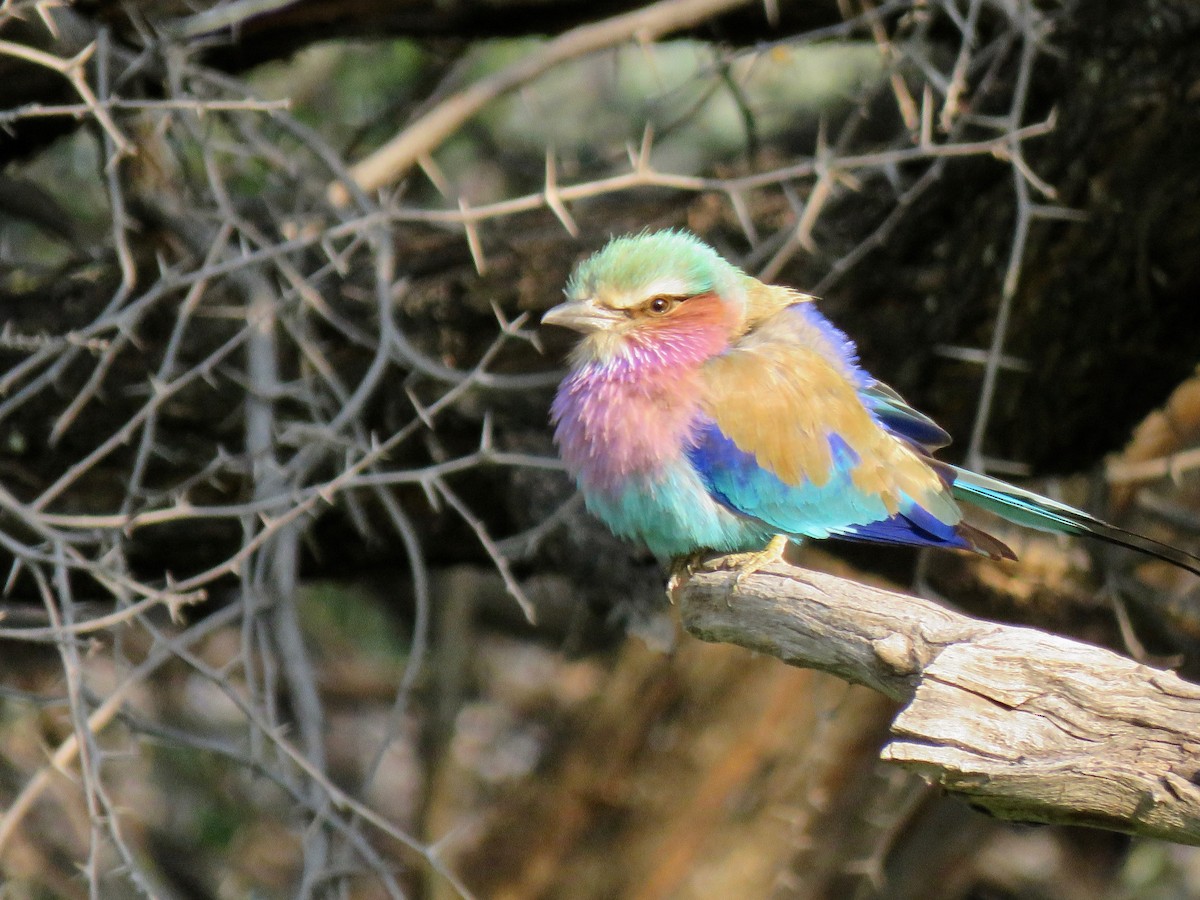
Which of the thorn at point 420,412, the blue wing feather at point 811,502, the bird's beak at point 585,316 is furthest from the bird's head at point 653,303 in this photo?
the thorn at point 420,412

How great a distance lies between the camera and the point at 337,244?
5.41 meters

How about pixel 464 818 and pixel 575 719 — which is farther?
pixel 464 818

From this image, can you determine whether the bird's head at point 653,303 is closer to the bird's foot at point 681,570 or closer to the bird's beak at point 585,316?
the bird's beak at point 585,316

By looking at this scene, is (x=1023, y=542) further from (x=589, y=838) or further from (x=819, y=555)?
(x=589, y=838)

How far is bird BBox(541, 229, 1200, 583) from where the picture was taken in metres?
4.07

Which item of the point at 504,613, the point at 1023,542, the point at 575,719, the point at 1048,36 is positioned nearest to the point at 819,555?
the point at 1023,542

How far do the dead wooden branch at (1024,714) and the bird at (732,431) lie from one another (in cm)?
90

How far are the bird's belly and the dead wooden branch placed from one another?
933 millimetres

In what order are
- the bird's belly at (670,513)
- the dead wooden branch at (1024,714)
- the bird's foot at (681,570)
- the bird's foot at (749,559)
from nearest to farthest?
the dead wooden branch at (1024,714) → the bird's foot at (749,559) → the bird's belly at (670,513) → the bird's foot at (681,570)

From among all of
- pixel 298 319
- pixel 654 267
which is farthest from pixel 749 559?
pixel 298 319

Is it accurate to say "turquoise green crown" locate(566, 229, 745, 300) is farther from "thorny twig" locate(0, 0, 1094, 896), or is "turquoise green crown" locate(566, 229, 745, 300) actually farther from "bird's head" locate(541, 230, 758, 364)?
"thorny twig" locate(0, 0, 1094, 896)

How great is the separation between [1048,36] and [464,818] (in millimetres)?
4922

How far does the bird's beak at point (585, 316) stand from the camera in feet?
14.2

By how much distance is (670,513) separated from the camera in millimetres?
4020
